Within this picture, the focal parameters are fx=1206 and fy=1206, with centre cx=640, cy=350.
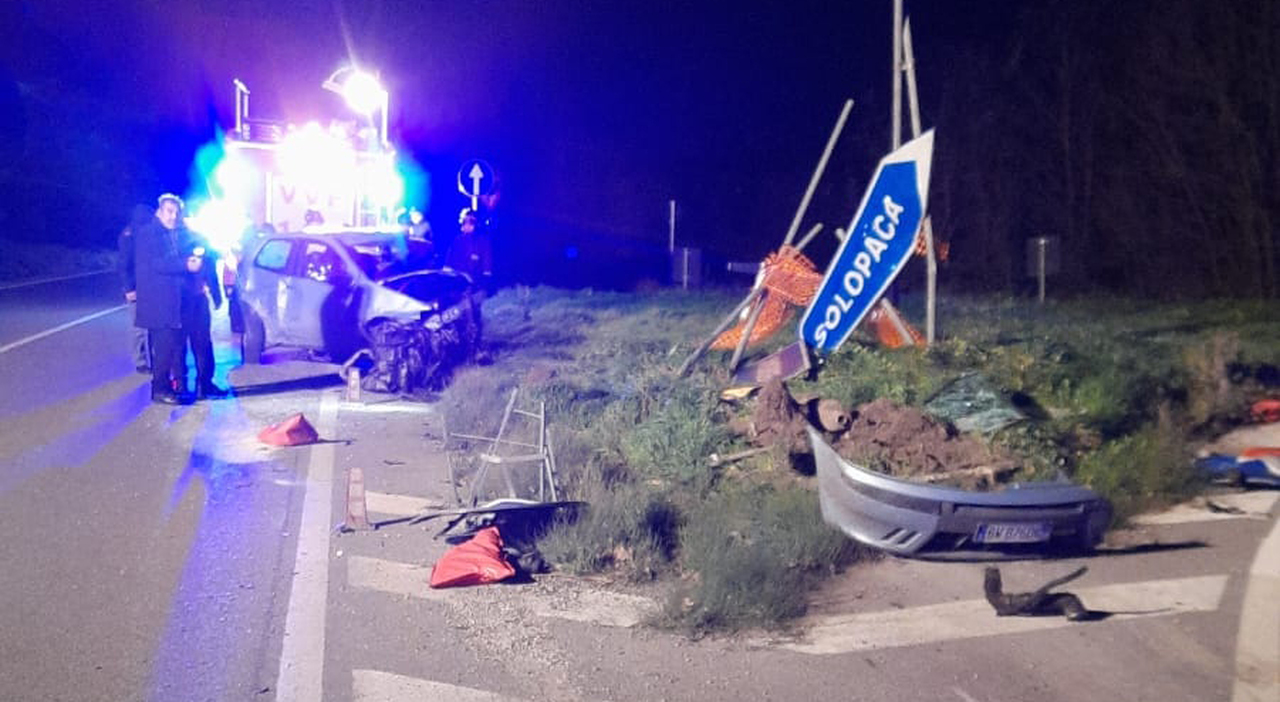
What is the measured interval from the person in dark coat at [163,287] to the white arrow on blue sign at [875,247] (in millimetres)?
5865

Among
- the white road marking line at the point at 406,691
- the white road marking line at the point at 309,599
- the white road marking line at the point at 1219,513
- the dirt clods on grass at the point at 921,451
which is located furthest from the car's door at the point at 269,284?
the white road marking line at the point at 1219,513

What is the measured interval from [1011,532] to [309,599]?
3.69 m

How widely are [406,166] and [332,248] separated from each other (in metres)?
6.99

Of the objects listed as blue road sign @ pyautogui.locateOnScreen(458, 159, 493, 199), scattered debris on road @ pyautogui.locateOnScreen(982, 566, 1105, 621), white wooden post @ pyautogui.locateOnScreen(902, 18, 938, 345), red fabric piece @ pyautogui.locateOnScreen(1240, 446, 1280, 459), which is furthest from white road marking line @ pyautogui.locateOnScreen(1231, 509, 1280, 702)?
blue road sign @ pyautogui.locateOnScreen(458, 159, 493, 199)

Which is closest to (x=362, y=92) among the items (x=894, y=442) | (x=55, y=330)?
(x=55, y=330)

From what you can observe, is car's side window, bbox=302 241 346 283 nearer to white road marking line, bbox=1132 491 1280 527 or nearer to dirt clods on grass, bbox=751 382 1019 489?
dirt clods on grass, bbox=751 382 1019 489

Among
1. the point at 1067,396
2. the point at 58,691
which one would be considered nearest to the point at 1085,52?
the point at 1067,396

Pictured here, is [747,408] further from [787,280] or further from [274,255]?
[274,255]

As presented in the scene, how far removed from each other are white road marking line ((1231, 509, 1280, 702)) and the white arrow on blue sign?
13.7ft

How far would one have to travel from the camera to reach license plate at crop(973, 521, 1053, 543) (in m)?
6.39

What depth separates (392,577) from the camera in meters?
6.54

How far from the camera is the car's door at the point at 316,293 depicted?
1312cm

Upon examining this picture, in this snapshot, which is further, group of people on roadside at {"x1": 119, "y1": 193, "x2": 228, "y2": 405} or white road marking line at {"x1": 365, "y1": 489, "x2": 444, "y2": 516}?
group of people on roadside at {"x1": 119, "y1": 193, "x2": 228, "y2": 405}

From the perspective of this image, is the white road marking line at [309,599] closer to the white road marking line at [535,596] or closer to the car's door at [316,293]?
the white road marking line at [535,596]
